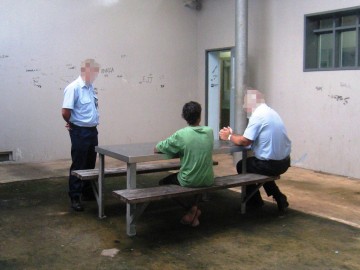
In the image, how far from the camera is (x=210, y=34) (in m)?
9.79

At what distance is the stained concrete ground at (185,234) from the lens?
3.74 metres

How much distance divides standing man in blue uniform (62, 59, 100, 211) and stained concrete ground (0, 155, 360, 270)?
0.33 metres

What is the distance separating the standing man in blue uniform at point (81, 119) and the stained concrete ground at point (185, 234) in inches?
12.8

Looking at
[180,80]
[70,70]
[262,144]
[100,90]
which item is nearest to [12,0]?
[70,70]

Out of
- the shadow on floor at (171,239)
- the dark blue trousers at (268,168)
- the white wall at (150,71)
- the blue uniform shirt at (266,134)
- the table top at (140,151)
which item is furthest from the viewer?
the white wall at (150,71)

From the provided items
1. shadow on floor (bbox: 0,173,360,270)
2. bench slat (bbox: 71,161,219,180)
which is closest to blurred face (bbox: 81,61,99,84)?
bench slat (bbox: 71,161,219,180)

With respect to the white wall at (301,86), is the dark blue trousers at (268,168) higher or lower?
lower

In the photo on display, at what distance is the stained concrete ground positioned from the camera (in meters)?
3.74

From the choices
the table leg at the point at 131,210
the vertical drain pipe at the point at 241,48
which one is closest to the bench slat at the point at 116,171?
the table leg at the point at 131,210

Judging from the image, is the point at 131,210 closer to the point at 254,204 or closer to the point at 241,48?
the point at 254,204

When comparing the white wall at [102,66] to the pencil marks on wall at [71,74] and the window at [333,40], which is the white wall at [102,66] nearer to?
the pencil marks on wall at [71,74]

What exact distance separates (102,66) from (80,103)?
404 cm

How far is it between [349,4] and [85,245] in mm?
5338

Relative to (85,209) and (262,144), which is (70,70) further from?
(262,144)
